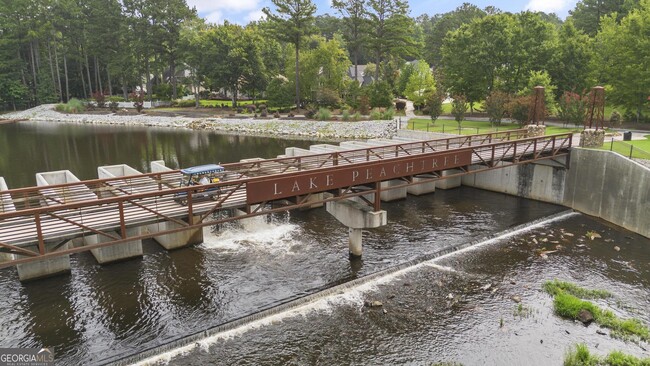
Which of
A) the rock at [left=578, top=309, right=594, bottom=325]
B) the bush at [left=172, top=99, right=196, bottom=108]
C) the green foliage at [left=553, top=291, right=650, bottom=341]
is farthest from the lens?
the bush at [left=172, top=99, right=196, bottom=108]

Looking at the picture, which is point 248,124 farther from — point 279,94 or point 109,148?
point 109,148

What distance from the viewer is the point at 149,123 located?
92938 mm

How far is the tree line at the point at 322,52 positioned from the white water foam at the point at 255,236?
123 feet

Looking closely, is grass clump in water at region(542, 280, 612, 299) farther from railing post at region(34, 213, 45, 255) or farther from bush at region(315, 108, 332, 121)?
bush at region(315, 108, 332, 121)

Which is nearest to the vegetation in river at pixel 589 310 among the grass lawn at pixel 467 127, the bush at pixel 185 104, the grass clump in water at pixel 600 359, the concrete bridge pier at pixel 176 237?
the grass clump in water at pixel 600 359

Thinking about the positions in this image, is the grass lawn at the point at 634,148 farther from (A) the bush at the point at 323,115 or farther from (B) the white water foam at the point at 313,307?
(A) the bush at the point at 323,115

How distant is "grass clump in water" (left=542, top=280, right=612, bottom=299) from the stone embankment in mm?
43725

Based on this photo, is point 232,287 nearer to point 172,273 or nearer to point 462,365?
point 172,273

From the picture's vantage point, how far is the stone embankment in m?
70.6

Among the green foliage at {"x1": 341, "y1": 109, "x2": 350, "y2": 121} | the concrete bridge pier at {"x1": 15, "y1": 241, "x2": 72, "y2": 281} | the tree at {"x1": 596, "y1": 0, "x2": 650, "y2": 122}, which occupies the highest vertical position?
the tree at {"x1": 596, "y1": 0, "x2": 650, "y2": 122}

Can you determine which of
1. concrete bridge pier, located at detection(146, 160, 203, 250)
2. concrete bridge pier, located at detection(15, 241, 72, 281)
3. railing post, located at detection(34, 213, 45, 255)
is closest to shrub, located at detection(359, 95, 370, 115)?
concrete bridge pier, located at detection(146, 160, 203, 250)

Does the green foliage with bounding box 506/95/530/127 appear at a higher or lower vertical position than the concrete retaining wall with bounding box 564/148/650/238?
higher

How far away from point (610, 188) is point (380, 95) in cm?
5140

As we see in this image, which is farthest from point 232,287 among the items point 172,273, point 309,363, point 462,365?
point 462,365
